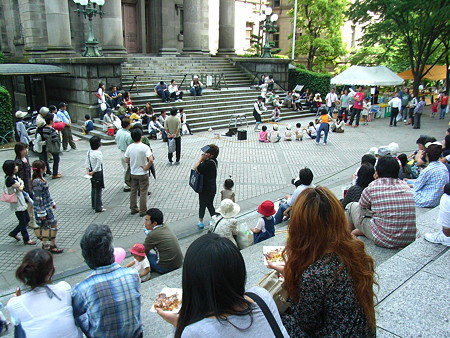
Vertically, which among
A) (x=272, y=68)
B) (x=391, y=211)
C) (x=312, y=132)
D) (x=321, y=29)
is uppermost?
(x=321, y=29)

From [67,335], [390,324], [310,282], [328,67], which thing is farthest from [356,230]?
[328,67]

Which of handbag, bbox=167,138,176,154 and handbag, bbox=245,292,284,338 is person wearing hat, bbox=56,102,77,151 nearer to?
handbag, bbox=167,138,176,154

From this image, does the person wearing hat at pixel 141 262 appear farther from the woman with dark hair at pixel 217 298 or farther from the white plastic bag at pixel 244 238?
the woman with dark hair at pixel 217 298

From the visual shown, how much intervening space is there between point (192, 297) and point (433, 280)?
340cm

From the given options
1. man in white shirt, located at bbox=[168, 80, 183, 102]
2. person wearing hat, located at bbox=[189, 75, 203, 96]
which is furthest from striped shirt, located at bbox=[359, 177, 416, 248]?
person wearing hat, located at bbox=[189, 75, 203, 96]

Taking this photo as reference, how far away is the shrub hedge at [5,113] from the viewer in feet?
49.2

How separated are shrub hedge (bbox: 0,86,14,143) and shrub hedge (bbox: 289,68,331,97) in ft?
61.4

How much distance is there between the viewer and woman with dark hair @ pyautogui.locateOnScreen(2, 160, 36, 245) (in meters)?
6.89

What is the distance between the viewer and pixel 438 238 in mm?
5270

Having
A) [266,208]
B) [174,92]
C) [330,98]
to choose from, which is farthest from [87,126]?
[330,98]

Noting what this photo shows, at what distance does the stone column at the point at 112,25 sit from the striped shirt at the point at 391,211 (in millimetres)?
20263

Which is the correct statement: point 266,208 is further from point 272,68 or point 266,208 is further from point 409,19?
point 272,68

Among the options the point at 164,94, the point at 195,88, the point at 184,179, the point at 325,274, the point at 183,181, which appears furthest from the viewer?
the point at 195,88

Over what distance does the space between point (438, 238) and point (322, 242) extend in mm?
3524
